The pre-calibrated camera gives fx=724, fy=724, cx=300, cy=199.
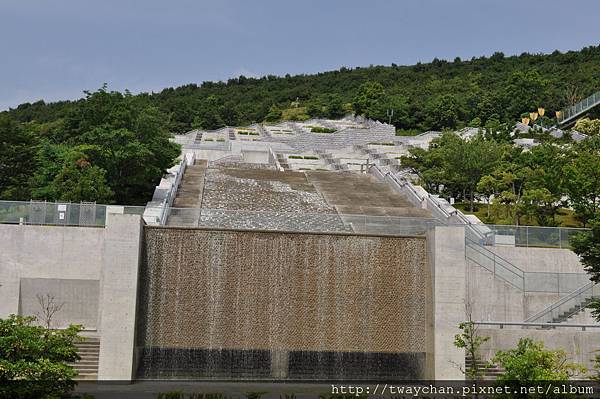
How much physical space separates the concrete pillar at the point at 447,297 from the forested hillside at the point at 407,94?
48175 mm

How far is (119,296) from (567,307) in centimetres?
1517

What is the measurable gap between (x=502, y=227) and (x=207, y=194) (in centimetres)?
1420

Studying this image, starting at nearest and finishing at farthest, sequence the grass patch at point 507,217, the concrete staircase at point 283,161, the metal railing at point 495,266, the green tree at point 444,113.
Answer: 1. the metal railing at point 495,266
2. the grass patch at point 507,217
3. the concrete staircase at point 283,161
4. the green tree at point 444,113

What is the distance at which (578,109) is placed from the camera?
75.2m

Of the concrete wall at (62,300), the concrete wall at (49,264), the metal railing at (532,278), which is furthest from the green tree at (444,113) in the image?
the concrete wall at (62,300)

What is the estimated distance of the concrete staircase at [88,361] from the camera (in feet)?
69.7

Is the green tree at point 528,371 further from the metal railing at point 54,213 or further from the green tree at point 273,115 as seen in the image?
the green tree at point 273,115

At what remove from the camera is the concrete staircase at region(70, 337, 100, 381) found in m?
21.2

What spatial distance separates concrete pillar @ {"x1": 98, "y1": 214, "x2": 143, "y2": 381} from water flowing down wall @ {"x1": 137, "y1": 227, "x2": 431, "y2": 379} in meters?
0.94

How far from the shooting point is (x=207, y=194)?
115ft

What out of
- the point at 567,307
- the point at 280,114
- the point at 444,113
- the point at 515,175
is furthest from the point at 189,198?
the point at 280,114

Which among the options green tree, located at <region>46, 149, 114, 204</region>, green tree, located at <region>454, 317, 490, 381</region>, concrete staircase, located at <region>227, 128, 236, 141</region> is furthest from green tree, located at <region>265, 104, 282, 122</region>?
green tree, located at <region>454, 317, 490, 381</region>

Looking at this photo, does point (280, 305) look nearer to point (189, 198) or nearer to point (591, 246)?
point (591, 246)

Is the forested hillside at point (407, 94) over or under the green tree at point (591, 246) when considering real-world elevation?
over
